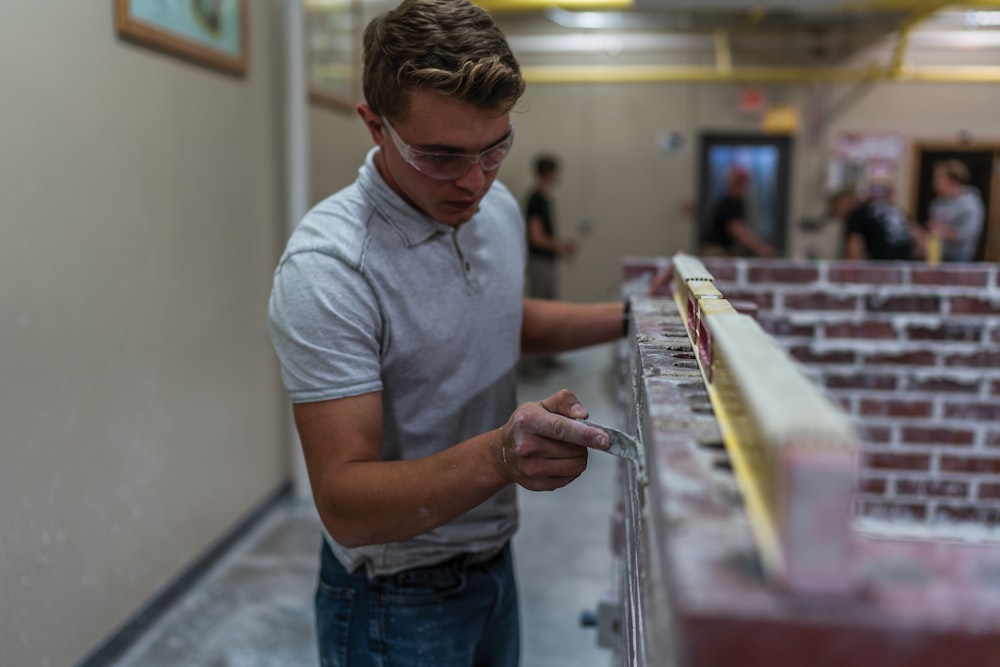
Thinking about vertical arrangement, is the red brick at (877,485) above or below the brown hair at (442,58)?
below

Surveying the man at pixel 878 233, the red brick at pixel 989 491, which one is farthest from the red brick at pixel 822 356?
the man at pixel 878 233

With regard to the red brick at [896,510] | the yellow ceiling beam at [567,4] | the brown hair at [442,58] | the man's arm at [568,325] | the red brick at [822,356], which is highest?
the yellow ceiling beam at [567,4]

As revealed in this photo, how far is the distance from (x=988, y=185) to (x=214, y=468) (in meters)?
7.80

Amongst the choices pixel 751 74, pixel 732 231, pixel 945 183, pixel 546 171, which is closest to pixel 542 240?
pixel 546 171

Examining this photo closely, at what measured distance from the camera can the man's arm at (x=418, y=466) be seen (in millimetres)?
907

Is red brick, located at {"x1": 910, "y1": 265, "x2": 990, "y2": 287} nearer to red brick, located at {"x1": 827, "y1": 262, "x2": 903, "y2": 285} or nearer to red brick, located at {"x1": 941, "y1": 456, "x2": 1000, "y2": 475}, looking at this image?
red brick, located at {"x1": 827, "y1": 262, "x2": 903, "y2": 285}

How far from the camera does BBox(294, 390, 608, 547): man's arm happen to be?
35.7 inches

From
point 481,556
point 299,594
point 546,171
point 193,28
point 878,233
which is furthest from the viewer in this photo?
point 546,171

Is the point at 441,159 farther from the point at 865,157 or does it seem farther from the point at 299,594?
the point at 865,157

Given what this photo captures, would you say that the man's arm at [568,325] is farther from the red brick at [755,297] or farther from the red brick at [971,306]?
the red brick at [971,306]

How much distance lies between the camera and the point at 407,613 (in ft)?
4.28

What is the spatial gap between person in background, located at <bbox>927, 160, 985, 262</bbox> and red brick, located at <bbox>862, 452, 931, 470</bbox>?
4.84 m

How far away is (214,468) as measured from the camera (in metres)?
2.91

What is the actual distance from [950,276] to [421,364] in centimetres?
161
